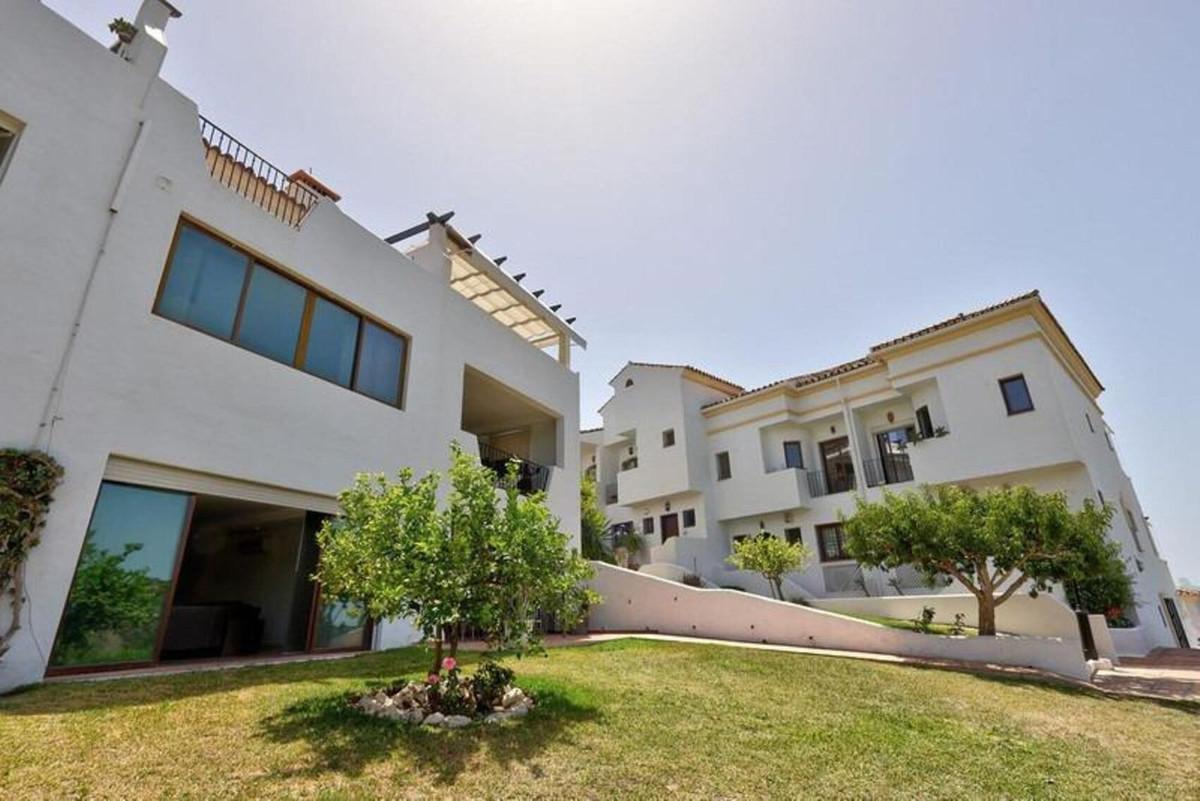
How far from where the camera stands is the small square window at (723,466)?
995 inches

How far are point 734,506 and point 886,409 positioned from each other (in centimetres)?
756

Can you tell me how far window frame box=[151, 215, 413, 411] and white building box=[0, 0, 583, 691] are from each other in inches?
1.4

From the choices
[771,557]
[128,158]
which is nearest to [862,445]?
[771,557]

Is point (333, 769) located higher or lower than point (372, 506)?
lower

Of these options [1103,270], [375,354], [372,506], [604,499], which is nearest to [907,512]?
[1103,270]

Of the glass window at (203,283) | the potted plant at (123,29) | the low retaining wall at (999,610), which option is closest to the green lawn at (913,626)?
the low retaining wall at (999,610)

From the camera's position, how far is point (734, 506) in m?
24.3

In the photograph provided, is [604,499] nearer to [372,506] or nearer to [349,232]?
[349,232]

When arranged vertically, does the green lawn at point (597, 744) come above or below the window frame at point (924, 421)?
below

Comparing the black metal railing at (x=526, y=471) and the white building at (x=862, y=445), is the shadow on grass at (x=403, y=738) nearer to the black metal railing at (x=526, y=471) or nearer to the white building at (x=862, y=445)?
the black metal railing at (x=526, y=471)

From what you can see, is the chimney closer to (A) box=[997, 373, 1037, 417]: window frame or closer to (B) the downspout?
(B) the downspout

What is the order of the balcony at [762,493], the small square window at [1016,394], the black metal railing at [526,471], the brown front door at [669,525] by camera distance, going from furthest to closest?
the brown front door at [669,525] < the balcony at [762,493] < the small square window at [1016,394] < the black metal railing at [526,471]

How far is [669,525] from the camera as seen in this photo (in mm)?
26016

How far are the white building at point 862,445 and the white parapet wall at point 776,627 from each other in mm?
5697
